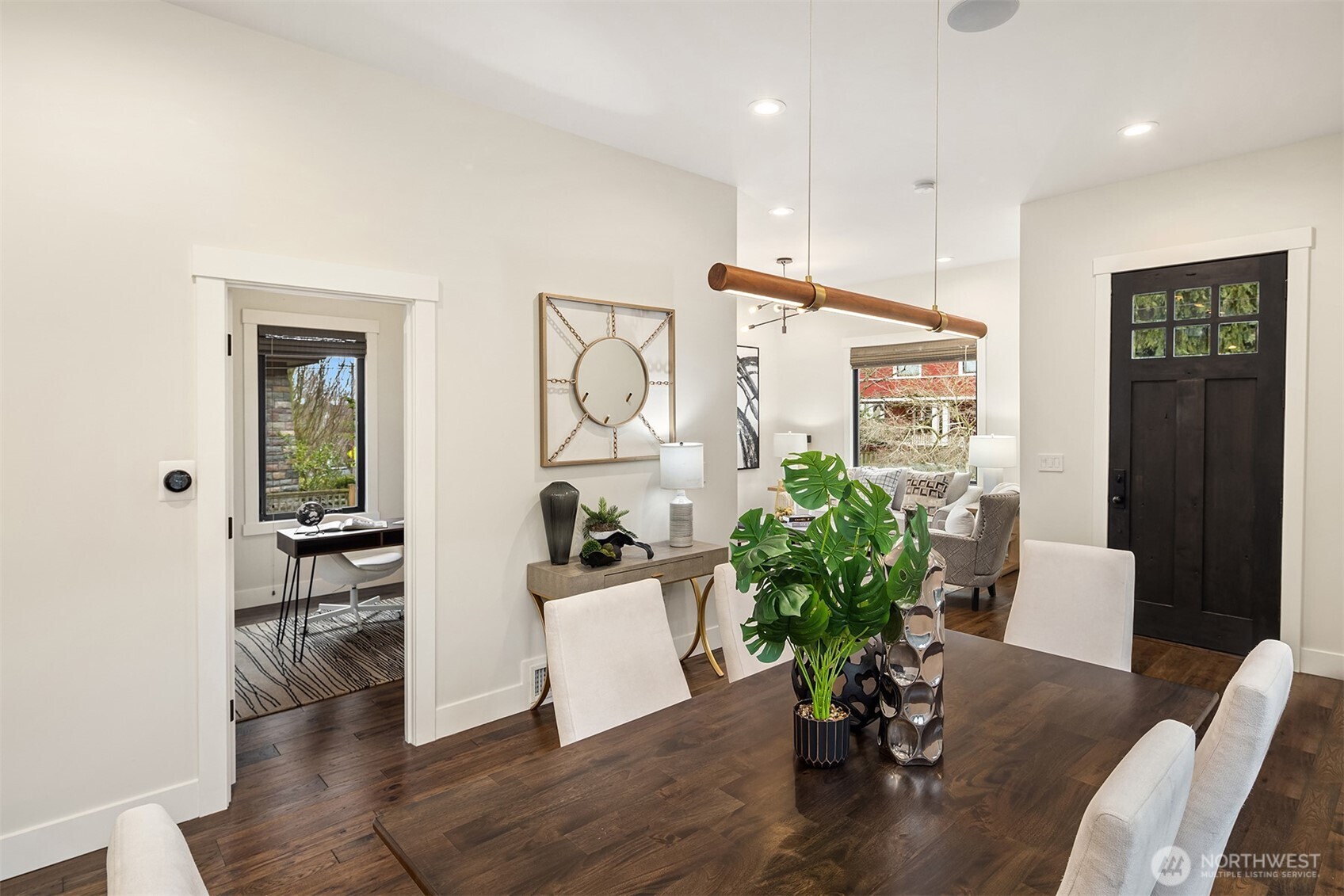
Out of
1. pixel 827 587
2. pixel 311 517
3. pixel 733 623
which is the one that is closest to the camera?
pixel 827 587

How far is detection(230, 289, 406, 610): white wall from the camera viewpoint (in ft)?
16.6

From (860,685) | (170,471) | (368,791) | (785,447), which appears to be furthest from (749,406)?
(860,685)

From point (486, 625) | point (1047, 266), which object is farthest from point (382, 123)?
point (1047, 266)

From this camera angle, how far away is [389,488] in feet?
19.0

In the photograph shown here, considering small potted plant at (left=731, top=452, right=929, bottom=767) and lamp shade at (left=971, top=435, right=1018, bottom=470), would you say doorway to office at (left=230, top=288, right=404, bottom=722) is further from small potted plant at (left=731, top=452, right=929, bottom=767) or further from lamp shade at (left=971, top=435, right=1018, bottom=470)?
lamp shade at (left=971, top=435, right=1018, bottom=470)

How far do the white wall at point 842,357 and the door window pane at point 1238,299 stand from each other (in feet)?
7.89

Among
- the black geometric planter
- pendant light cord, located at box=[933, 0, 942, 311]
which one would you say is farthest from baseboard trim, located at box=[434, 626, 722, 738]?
pendant light cord, located at box=[933, 0, 942, 311]

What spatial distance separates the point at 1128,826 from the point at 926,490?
5928 millimetres

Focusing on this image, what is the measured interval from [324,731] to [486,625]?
0.81 m

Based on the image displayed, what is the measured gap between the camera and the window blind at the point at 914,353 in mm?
6715

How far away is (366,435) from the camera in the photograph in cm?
566

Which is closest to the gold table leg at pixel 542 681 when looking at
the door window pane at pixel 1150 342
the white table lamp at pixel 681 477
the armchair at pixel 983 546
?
the white table lamp at pixel 681 477

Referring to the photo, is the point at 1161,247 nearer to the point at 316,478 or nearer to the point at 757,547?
the point at 757,547

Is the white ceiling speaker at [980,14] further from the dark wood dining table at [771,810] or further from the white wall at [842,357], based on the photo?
the white wall at [842,357]
